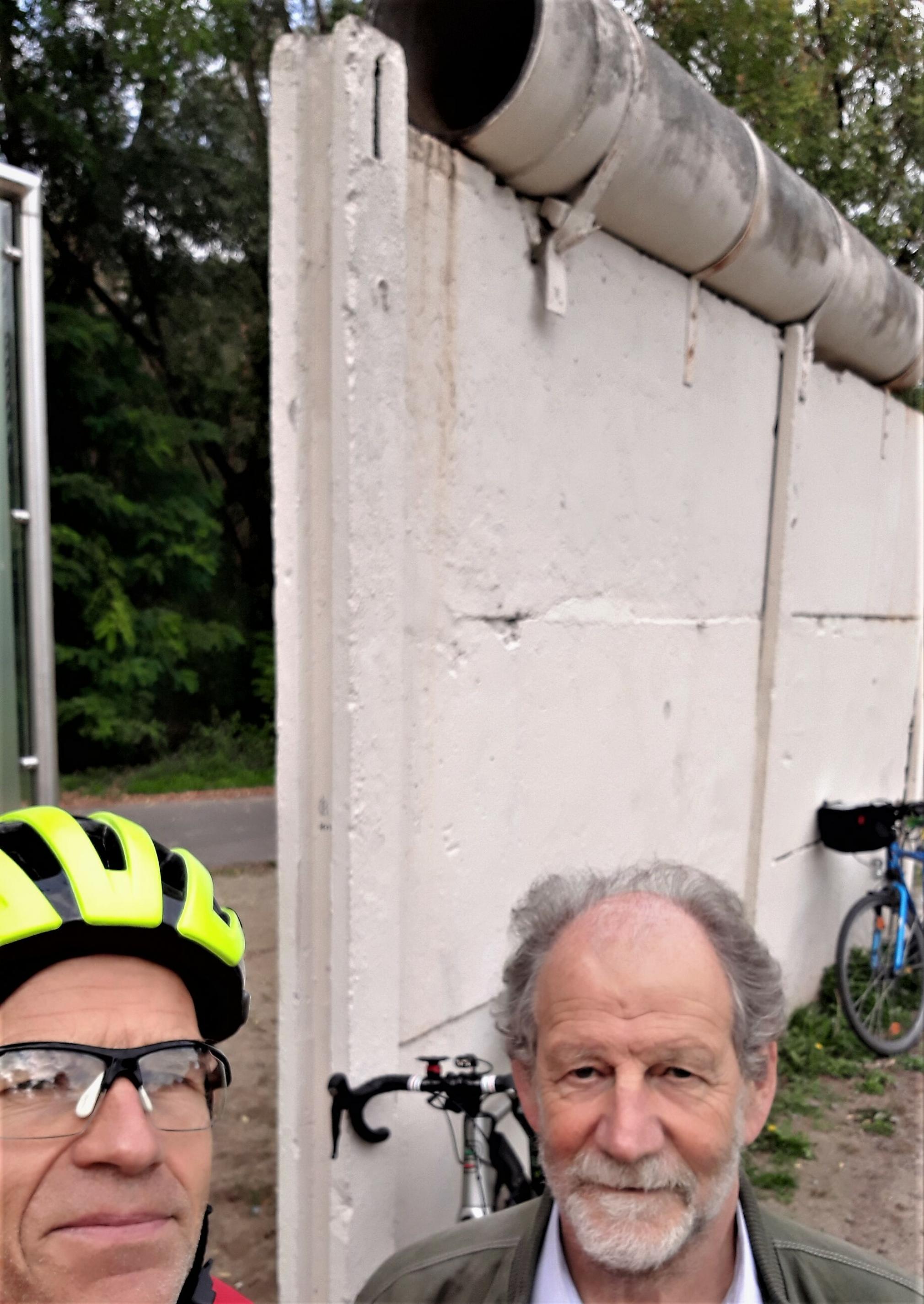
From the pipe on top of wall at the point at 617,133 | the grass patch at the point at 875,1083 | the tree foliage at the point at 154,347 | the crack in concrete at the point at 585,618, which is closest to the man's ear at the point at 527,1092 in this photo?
the crack in concrete at the point at 585,618

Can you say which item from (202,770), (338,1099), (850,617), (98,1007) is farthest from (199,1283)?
(202,770)

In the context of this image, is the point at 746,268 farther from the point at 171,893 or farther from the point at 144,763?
the point at 144,763

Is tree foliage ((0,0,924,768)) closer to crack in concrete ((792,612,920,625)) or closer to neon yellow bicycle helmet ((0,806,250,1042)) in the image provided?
crack in concrete ((792,612,920,625))

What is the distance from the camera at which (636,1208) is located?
4.68 ft

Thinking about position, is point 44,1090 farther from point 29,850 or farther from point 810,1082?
point 810,1082

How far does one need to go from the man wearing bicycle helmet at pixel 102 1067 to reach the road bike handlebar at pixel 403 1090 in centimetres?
97

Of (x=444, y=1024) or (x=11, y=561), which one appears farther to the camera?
(x=444, y=1024)

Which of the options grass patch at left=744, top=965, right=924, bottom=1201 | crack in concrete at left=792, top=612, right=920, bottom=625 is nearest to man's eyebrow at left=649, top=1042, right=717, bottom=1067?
grass patch at left=744, top=965, right=924, bottom=1201

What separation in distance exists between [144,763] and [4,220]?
43.8ft

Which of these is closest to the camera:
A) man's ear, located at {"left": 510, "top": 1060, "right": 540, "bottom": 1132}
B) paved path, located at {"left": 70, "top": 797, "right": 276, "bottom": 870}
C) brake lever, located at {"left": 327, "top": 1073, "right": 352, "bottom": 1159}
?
man's ear, located at {"left": 510, "top": 1060, "right": 540, "bottom": 1132}

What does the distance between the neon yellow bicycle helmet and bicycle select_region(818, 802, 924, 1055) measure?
4129mm

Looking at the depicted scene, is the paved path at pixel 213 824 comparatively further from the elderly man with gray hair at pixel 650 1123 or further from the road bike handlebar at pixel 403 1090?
the elderly man with gray hair at pixel 650 1123

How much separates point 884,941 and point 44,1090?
493 centimetres

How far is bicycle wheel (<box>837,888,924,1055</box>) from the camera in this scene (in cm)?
479
